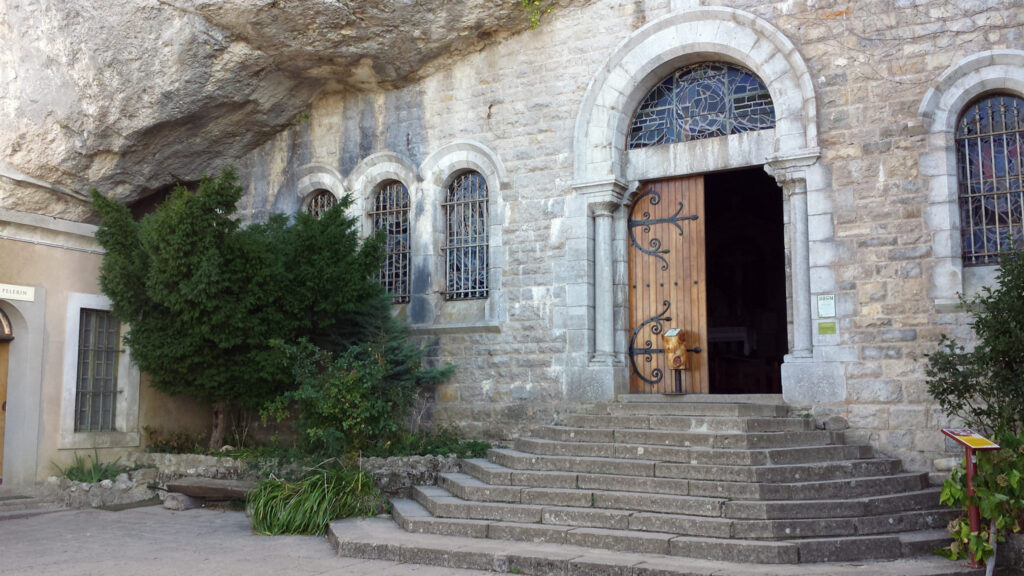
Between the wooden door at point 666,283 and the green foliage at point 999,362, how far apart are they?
9.55 ft

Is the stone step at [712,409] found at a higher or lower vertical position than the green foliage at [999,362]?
lower

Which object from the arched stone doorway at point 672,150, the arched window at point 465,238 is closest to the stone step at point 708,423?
the arched stone doorway at point 672,150

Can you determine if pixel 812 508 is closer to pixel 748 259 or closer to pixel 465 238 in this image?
pixel 465 238

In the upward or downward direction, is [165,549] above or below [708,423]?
below

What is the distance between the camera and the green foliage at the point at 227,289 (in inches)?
368

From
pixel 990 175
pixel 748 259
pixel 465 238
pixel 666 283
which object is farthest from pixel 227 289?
pixel 748 259

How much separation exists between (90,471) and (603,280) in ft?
20.9

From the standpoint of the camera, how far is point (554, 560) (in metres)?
6.09

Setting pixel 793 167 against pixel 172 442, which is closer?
pixel 793 167

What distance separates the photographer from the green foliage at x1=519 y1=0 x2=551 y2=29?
10125 mm

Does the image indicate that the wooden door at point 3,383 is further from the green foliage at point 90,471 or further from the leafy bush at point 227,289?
the leafy bush at point 227,289

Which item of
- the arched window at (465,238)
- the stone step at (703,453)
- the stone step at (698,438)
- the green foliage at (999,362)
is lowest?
the stone step at (703,453)

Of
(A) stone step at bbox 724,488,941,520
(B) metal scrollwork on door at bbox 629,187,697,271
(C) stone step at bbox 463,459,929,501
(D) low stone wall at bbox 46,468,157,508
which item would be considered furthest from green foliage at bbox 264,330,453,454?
(A) stone step at bbox 724,488,941,520

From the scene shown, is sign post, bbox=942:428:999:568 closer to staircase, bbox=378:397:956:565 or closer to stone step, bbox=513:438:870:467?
staircase, bbox=378:397:956:565
